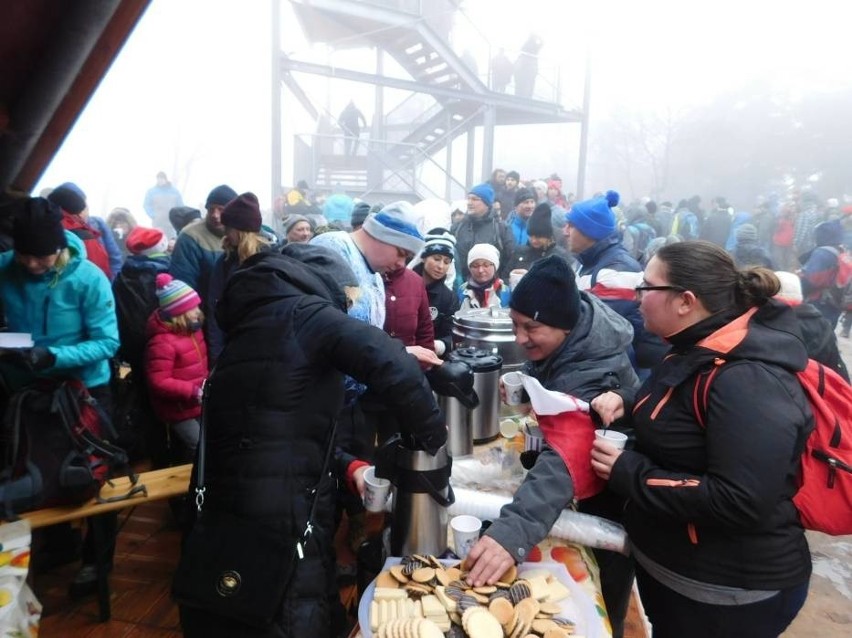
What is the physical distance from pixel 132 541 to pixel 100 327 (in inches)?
54.9

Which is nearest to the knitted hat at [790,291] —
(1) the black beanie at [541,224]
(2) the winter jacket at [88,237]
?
(1) the black beanie at [541,224]

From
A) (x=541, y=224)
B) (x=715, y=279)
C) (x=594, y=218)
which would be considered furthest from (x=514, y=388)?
(x=541, y=224)

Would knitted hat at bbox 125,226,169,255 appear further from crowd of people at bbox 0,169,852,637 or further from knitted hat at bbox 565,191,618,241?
knitted hat at bbox 565,191,618,241

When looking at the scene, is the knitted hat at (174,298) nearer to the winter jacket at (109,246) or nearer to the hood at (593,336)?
the winter jacket at (109,246)

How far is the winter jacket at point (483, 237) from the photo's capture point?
5699mm

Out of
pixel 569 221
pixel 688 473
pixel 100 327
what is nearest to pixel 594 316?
pixel 688 473

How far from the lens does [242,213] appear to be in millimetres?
3146

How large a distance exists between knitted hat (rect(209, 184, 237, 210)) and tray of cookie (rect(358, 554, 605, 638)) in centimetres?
312

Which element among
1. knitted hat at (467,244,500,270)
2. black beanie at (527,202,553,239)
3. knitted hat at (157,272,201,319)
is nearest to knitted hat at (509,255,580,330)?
knitted hat at (157,272,201,319)

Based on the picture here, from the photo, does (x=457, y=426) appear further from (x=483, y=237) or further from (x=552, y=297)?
(x=483, y=237)

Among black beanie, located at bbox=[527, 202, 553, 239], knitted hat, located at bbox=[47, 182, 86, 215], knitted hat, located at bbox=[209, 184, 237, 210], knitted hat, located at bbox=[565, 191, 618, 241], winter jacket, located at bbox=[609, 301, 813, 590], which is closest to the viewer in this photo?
winter jacket, located at bbox=[609, 301, 813, 590]

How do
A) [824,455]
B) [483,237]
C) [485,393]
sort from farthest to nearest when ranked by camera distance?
[483,237] < [485,393] < [824,455]

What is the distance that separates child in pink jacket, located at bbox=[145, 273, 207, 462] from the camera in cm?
306

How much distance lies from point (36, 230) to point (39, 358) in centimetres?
60
